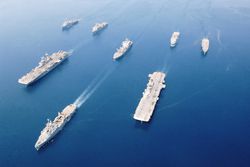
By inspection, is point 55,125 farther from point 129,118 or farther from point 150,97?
point 150,97

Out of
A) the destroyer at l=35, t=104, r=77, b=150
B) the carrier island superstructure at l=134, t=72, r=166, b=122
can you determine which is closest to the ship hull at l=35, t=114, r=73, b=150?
the destroyer at l=35, t=104, r=77, b=150

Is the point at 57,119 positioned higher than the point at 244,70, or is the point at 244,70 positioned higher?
the point at 57,119

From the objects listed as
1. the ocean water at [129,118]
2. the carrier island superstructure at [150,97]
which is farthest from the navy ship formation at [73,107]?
the ocean water at [129,118]

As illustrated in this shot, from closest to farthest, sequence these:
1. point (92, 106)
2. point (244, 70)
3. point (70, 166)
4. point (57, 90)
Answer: point (70, 166) → point (92, 106) → point (57, 90) → point (244, 70)

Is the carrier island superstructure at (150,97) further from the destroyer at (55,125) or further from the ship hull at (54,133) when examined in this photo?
the ship hull at (54,133)

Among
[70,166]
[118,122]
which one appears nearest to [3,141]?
[70,166]

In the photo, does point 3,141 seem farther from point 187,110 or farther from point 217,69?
point 217,69
